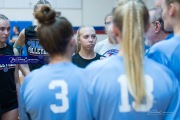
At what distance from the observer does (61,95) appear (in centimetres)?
136

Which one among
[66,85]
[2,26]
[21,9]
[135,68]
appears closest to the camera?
[135,68]

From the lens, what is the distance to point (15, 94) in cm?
288

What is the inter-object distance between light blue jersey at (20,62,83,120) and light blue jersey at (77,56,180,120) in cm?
9

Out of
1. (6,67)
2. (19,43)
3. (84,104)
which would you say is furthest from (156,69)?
(19,43)

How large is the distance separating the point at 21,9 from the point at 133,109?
694cm

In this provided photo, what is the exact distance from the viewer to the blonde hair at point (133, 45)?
1201mm

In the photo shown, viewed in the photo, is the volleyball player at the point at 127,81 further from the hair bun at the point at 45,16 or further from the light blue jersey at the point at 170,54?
the hair bun at the point at 45,16

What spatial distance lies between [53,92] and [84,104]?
17 centimetres

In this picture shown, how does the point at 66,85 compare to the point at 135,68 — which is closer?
the point at 135,68

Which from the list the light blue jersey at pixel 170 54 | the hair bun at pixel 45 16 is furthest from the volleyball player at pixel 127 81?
the hair bun at pixel 45 16

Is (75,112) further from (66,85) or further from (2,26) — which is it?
(2,26)

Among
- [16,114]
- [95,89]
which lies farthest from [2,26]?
[95,89]

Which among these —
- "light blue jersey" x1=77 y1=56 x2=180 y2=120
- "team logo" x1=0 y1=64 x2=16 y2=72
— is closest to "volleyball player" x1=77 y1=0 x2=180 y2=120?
"light blue jersey" x1=77 y1=56 x2=180 y2=120

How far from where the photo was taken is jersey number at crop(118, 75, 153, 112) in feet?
4.03
